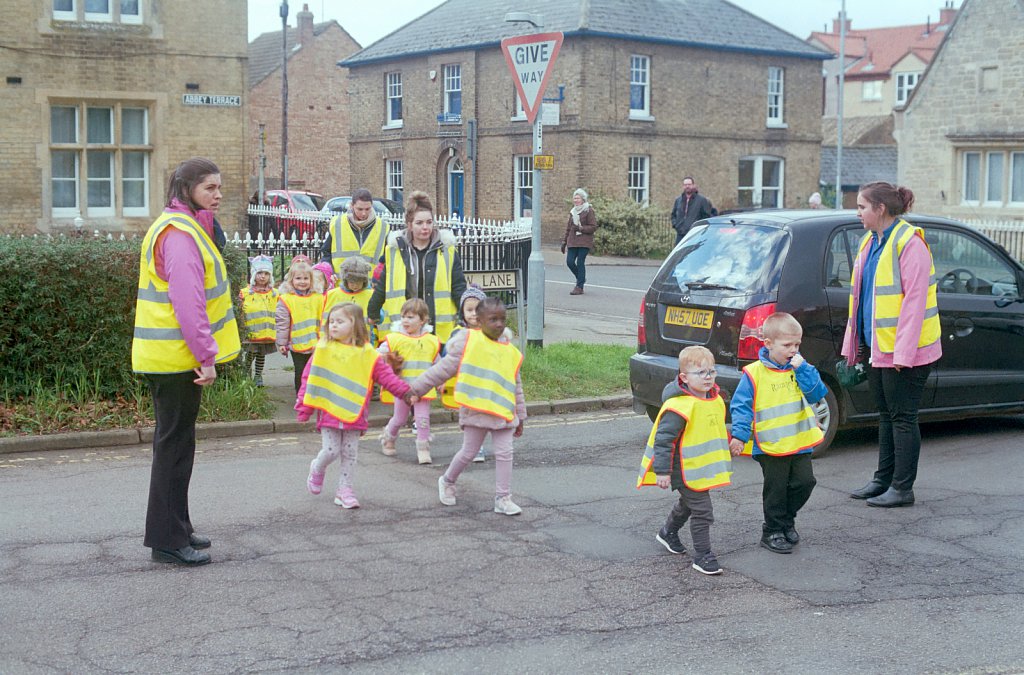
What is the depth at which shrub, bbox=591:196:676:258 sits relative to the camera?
33281mm

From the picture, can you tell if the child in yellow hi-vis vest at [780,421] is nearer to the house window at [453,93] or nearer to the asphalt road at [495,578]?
the asphalt road at [495,578]

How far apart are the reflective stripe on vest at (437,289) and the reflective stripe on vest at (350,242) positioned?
50.4 inches

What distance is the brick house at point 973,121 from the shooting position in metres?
34.6

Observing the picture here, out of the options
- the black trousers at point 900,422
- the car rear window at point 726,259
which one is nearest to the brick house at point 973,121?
the car rear window at point 726,259

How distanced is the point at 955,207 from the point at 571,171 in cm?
1178

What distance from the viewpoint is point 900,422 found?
7.39m

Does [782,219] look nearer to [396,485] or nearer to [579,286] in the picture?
[396,485]

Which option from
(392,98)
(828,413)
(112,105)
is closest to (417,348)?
(828,413)

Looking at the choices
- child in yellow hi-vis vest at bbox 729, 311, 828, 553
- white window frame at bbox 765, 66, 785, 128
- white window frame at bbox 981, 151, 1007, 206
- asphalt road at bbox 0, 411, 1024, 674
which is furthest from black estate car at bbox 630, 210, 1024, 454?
white window frame at bbox 765, 66, 785, 128

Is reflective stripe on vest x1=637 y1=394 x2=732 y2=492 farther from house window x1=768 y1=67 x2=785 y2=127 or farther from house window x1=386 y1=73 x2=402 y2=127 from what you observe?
house window x1=386 y1=73 x2=402 y2=127

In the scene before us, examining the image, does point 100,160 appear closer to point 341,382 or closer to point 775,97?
point 341,382

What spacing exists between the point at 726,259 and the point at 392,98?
35.0 m

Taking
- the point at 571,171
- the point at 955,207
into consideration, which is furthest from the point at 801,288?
the point at 955,207

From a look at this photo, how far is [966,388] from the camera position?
29.6 feet
